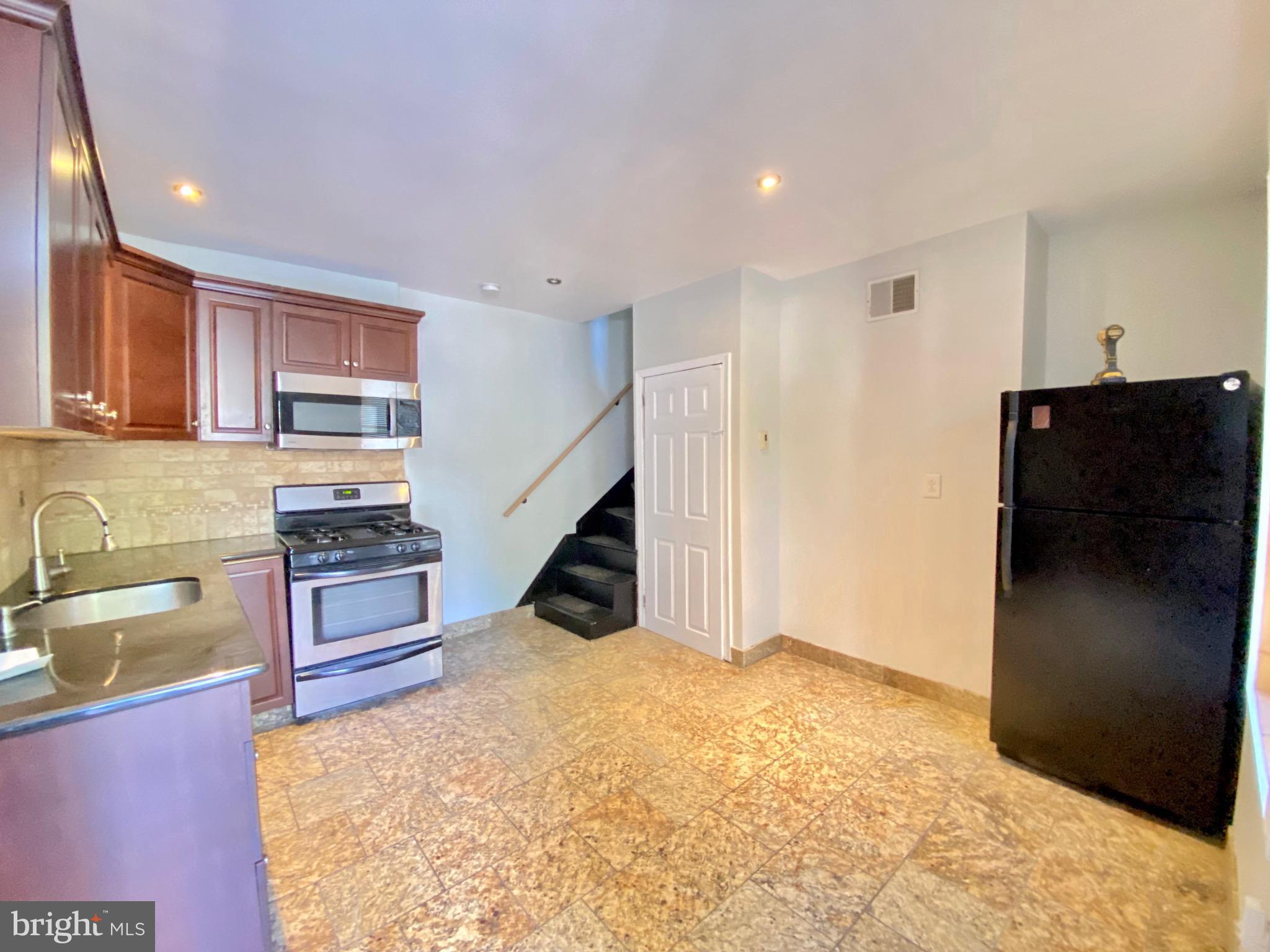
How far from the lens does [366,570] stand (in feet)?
8.95

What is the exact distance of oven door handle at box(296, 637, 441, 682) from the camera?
8.54 feet

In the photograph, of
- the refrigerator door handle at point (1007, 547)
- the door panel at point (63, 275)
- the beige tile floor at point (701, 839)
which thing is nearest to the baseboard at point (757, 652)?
the beige tile floor at point (701, 839)

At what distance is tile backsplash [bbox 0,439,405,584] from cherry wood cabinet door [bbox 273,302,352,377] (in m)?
0.57

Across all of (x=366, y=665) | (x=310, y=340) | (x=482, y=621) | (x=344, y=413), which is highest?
→ (x=310, y=340)

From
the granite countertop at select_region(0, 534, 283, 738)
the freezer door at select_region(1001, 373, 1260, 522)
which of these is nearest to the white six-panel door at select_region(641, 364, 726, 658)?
the freezer door at select_region(1001, 373, 1260, 522)

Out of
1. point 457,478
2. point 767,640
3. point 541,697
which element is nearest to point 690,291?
point 457,478

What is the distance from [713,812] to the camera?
6.39 feet

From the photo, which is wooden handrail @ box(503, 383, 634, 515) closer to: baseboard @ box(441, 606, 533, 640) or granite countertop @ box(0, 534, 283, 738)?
baseboard @ box(441, 606, 533, 640)

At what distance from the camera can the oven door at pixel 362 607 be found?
2.58 m

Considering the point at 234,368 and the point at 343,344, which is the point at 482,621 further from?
the point at 234,368

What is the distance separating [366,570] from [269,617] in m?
0.48

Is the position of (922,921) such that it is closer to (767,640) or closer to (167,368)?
(767,640)

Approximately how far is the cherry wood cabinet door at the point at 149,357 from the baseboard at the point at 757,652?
333 cm

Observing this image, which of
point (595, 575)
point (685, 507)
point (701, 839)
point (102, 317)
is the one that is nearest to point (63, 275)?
point (102, 317)
